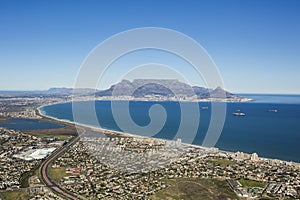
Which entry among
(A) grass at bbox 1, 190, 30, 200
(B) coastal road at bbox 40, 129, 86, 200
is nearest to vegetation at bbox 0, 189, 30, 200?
(A) grass at bbox 1, 190, 30, 200

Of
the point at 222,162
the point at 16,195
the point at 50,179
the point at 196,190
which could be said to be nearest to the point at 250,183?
the point at 196,190

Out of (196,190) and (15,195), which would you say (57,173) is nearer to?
(15,195)

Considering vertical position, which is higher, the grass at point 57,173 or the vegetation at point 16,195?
the grass at point 57,173

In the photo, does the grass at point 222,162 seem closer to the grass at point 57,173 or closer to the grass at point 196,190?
the grass at point 196,190

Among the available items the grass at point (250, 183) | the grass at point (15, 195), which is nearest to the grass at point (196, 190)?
the grass at point (250, 183)

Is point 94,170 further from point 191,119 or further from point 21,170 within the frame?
point 191,119

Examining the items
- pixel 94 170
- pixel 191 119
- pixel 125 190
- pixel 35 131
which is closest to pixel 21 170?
pixel 94 170
